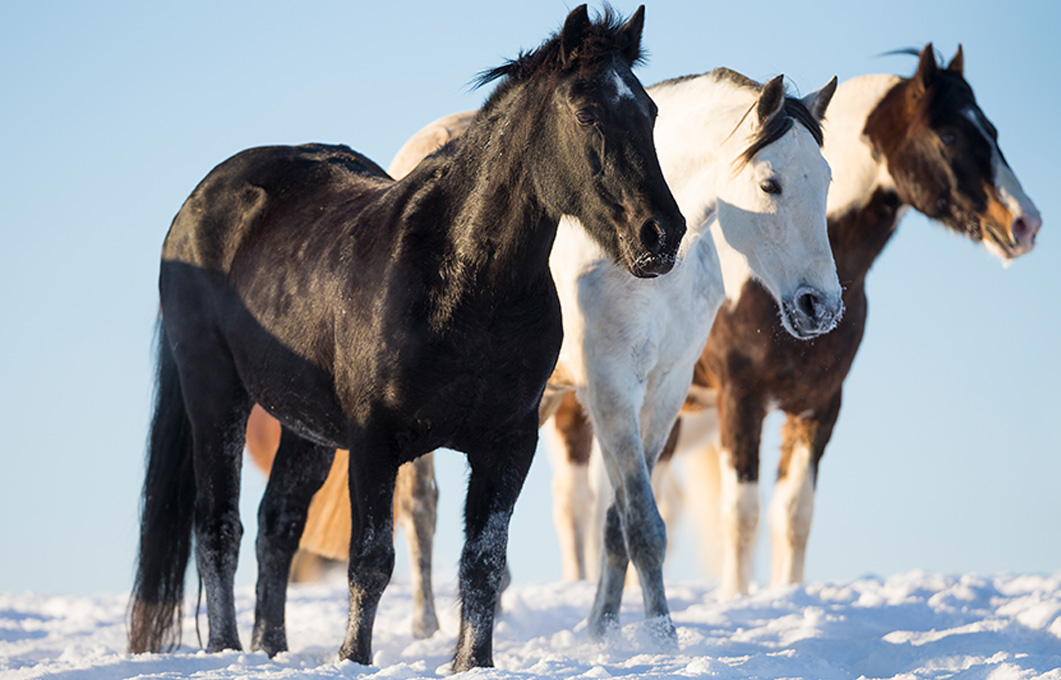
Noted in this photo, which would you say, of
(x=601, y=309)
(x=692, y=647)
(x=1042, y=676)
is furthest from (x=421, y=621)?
(x=1042, y=676)

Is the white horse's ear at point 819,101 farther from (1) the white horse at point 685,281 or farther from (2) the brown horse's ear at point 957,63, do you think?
(2) the brown horse's ear at point 957,63

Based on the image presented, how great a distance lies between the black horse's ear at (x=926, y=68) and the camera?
7.38 metres

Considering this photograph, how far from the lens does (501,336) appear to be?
12.3ft

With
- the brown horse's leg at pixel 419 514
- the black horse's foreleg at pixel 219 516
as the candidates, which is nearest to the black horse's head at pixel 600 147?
the black horse's foreleg at pixel 219 516

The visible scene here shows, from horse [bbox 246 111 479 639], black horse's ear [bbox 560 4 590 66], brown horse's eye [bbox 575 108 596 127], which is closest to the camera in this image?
brown horse's eye [bbox 575 108 596 127]

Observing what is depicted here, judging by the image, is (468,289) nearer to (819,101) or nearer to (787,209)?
(787,209)

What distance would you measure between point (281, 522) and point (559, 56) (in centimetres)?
239

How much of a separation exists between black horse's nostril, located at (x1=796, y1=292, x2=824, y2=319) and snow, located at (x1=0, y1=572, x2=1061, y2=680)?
1331 mm

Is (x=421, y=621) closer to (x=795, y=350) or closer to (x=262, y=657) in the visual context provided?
(x=262, y=657)

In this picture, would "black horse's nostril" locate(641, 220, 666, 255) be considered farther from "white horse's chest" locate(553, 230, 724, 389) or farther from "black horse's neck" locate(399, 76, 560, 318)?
"white horse's chest" locate(553, 230, 724, 389)

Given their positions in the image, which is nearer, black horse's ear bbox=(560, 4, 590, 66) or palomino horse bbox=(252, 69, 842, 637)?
black horse's ear bbox=(560, 4, 590, 66)

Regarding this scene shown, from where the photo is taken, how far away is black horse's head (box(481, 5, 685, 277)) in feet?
11.4

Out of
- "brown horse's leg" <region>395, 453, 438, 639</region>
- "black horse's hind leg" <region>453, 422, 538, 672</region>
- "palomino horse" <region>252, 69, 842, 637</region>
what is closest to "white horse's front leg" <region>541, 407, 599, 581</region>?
"brown horse's leg" <region>395, 453, 438, 639</region>

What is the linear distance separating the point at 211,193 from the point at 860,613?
4.01 m
